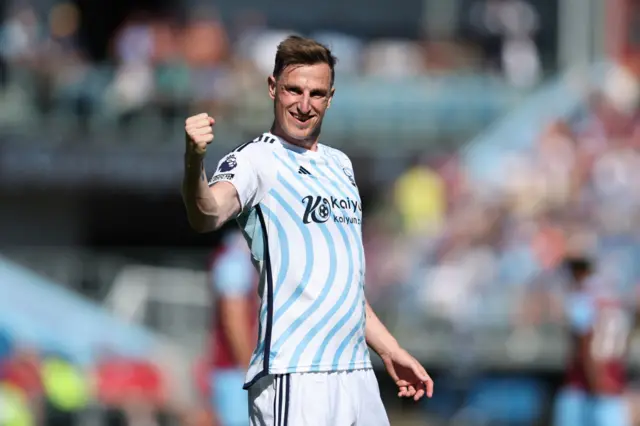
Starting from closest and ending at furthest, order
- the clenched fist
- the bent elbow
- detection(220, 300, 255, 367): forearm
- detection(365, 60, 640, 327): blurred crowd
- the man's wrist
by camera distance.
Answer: the clenched fist, the bent elbow, the man's wrist, detection(220, 300, 255, 367): forearm, detection(365, 60, 640, 327): blurred crowd

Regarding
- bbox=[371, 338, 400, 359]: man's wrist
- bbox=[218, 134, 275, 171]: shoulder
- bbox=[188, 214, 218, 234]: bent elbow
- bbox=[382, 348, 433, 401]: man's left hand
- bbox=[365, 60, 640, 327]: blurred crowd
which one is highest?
bbox=[218, 134, 275, 171]: shoulder

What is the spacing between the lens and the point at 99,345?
13.9m

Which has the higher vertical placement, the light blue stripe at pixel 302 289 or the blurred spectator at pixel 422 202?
the light blue stripe at pixel 302 289

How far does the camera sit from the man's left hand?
516 cm

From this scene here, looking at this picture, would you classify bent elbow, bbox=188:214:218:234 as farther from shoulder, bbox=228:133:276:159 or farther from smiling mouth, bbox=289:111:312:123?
smiling mouth, bbox=289:111:312:123

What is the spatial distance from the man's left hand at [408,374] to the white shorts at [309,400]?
269 millimetres

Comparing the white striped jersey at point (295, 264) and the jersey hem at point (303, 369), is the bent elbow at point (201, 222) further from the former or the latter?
the jersey hem at point (303, 369)

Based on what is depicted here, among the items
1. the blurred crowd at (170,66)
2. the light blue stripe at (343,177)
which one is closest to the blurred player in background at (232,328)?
the light blue stripe at (343,177)

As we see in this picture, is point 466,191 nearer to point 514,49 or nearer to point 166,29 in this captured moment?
point 514,49

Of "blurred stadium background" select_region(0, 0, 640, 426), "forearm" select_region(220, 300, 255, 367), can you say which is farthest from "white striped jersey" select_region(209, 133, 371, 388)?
"blurred stadium background" select_region(0, 0, 640, 426)

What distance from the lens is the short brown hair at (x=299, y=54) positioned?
489 centimetres

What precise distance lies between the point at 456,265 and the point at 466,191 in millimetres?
1425

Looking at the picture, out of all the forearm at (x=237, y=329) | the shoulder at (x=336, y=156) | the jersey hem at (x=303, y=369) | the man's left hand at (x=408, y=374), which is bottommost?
the forearm at (x=237, y=329)

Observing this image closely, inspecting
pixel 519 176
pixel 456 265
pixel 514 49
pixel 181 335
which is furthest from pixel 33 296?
pixel 514 49
